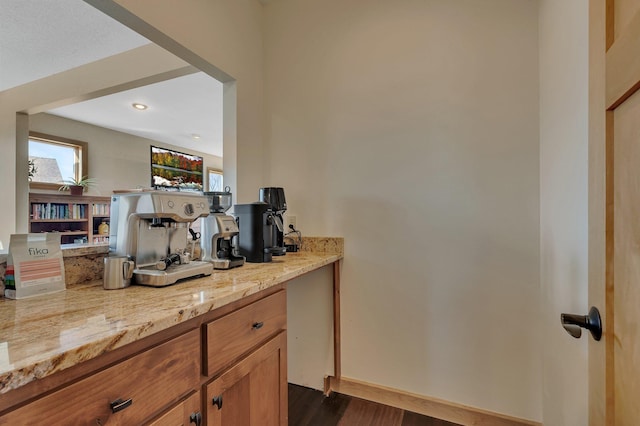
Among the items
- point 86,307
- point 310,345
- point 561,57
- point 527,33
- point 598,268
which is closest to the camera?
point 598,268

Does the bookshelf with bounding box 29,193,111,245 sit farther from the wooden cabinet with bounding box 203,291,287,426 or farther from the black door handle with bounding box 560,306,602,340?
the black door handle with bounding box 560,306,602,340

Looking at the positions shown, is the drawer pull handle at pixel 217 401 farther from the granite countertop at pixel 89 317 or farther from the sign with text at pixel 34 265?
the sign with text at pixel 34 265

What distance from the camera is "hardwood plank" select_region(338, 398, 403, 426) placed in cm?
158

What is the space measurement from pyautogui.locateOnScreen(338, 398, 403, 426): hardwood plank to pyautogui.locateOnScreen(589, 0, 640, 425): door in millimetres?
1220

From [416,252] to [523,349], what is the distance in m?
0.71

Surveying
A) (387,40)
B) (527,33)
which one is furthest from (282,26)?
(527,33)

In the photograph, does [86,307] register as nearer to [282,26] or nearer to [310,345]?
[310,345]

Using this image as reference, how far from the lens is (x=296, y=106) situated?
2000mm

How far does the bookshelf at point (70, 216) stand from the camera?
423 centimetres

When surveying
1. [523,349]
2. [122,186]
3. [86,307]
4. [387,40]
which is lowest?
[523,349]

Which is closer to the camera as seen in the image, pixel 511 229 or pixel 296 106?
pixel 511 229

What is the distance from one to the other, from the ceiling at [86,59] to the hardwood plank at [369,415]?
3001 millimetres

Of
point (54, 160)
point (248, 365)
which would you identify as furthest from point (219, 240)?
point (54, 160)

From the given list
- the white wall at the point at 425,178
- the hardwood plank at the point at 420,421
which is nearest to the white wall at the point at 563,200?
the white wall at the point at 425,178
